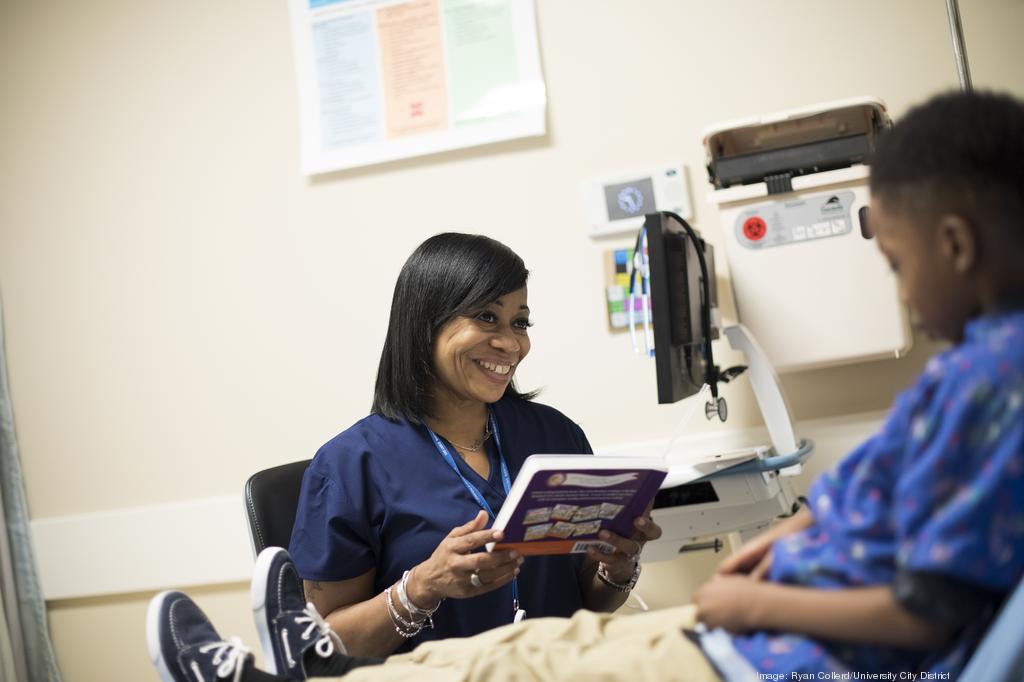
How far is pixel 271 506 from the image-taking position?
1.68 metres

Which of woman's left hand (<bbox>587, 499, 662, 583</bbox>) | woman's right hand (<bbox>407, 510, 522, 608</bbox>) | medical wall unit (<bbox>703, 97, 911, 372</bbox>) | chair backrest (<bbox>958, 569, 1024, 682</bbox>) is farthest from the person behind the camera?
medical wall unit (<bbox>703, 97, 911, 372</bbox>)

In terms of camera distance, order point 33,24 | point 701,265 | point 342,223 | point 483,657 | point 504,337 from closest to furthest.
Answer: point 483,657, point 504,337, point 701,265, point 342,223, point 33,24

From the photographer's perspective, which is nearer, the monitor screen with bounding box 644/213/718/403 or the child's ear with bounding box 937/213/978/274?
the child's ear with bounding box 937/213/978/274

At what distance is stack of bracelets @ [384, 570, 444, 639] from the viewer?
1.41m

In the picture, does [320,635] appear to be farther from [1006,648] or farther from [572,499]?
[1006,648]

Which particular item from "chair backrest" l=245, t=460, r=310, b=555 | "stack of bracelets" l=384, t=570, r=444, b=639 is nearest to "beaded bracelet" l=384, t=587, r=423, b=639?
"stack of bracelets" l=384, t=570, r=444, b=639

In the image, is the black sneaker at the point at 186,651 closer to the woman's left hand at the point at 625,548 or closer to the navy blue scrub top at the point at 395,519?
the navy blue scrub top at the point at 395,519

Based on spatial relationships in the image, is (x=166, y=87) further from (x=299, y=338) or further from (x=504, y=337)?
(x=504, y=337)

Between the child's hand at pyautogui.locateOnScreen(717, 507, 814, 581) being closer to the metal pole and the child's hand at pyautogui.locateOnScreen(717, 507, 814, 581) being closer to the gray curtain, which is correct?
the metal pole

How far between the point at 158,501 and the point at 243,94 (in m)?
1.19

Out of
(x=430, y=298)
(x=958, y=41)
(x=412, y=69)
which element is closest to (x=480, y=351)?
(x=430, y=298)

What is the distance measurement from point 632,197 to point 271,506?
1.18 m

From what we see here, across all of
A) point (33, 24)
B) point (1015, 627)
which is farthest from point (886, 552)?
point (33, 24)

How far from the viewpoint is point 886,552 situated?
0.79 meters
